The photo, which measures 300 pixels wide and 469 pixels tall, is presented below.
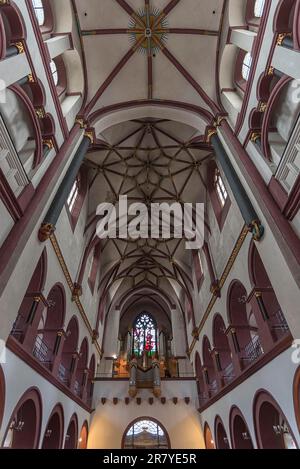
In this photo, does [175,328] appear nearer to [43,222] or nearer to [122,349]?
[122,349]

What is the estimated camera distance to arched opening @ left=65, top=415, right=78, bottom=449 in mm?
13166

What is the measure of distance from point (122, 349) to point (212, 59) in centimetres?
2353

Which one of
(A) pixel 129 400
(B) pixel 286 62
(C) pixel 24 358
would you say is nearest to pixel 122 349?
(A) pixel 129 400

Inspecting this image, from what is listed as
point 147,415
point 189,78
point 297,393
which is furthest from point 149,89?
point 147,415

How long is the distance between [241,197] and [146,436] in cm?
1615

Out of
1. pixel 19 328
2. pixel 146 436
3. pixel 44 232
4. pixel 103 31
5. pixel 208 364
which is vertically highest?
pixel 103 31

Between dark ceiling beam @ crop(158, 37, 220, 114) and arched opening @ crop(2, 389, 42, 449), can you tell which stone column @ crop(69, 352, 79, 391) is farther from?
dark ceiling beam @ crop(158, 37, 220, 114)

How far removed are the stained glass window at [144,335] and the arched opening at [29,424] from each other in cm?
1574

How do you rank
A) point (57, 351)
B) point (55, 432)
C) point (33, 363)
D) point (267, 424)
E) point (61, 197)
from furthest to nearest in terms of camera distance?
point (55, 432) < point (57, 351) < point (61, 197) < point (267, 424) < point (33, 363)

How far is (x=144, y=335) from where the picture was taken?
26547mm

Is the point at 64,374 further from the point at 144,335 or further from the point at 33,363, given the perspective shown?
the point at 144,335

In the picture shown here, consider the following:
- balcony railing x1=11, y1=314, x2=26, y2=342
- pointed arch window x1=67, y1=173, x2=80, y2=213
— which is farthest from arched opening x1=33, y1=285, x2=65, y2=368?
pointed arch window x1=67, y1=173, x2=80, y2=213

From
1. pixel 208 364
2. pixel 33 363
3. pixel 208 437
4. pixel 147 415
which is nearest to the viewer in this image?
pixel 33 363

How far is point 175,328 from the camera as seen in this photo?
909 inches
